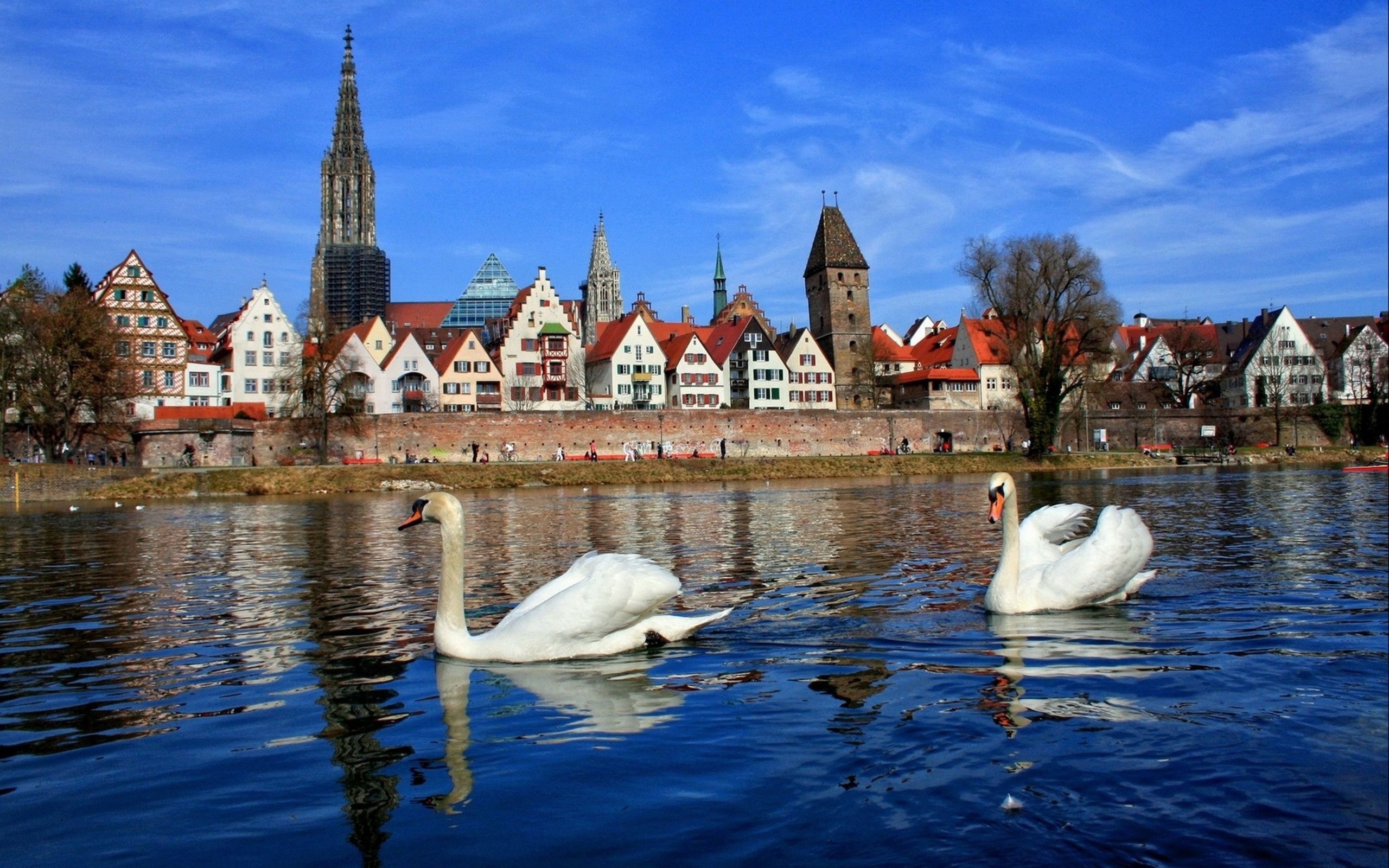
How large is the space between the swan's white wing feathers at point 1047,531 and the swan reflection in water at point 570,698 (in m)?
4.95

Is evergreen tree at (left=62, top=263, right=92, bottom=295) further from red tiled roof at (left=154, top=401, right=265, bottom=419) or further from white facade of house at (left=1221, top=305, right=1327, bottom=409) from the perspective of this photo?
white facade of house at (left=1221, top=305, right=1327, bottom=409)

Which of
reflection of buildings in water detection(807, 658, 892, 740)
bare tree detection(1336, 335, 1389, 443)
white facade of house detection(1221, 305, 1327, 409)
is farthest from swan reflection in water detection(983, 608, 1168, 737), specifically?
white facade of house detection(1221, 305, 1327, 409)

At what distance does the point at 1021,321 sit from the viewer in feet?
225

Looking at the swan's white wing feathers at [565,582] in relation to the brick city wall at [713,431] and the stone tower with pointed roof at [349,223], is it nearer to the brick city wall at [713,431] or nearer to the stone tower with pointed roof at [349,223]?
the brick city wall at [713,431]

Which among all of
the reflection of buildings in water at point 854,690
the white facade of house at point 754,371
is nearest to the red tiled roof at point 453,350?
the white facade of house at point 754,371

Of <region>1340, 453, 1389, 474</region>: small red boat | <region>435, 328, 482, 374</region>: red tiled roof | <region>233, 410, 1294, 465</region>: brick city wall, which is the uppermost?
<region>435, 328, 482, 374</region>: red tiled roof

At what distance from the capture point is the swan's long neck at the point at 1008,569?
10.7 m

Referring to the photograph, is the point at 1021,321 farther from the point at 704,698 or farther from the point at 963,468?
the point at 704,698

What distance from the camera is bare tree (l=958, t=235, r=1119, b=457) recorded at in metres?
66.5

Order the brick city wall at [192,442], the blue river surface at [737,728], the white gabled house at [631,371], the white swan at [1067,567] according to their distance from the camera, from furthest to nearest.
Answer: the white gabled house at [631,371]
the brick city wall at [192,442]
the white swan at [1067,567]
the blue river surface at [737,728]

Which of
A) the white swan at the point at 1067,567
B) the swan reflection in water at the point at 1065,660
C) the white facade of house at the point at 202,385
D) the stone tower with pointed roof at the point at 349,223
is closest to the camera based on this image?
the swan reflection in water at the point at 1065,660

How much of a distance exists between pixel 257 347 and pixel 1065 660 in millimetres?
93075

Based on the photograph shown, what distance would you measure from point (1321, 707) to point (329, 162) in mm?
185354

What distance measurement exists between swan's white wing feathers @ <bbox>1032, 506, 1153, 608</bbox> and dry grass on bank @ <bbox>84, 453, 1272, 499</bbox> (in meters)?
51.0
